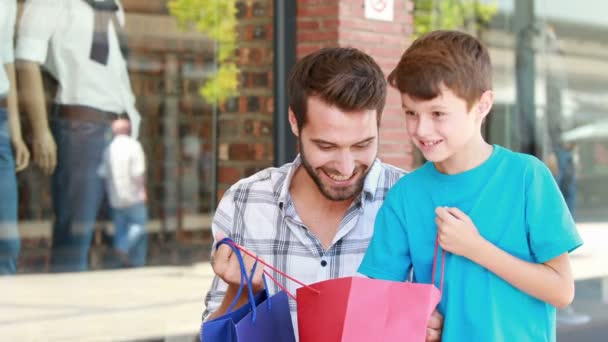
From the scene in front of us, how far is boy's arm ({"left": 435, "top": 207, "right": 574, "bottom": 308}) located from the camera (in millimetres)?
2115

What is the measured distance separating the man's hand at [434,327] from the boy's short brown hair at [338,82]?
2.10ft

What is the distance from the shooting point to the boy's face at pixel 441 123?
216cm

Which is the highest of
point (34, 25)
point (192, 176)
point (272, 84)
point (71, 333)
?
point (34, 25)

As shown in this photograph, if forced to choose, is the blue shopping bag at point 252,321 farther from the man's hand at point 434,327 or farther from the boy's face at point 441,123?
the boy's face at point 441,123

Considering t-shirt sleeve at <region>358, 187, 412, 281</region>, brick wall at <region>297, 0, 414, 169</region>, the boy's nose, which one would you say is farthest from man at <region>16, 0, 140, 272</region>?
the boy's nose

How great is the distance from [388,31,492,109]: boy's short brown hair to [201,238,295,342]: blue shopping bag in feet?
1.86

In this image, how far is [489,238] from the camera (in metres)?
2.18

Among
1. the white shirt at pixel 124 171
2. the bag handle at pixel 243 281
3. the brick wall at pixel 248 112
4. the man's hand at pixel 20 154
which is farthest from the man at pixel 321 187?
the brick wall at pixel 248 112

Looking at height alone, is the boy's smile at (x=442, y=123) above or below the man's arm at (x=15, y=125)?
above

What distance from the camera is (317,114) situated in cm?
262

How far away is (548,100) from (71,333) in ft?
12.5

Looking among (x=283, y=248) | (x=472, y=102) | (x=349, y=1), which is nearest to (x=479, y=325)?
(x=472, y=102)

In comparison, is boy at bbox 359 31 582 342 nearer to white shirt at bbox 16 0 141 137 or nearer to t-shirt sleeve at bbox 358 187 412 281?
t-shirt sleeve at bbox 358 187 412 281

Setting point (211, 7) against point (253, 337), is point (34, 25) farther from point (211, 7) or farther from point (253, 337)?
point (253, 337)
